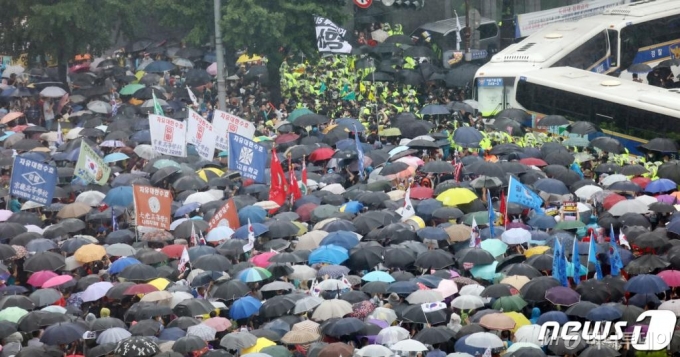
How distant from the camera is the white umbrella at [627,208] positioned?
26.0 meters

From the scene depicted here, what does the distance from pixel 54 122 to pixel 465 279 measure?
17.2m

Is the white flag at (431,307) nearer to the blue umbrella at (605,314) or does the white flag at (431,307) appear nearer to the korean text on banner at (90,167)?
the blue umbrella at (605,314)

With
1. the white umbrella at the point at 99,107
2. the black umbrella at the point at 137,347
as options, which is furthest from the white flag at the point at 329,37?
the black umbrella at the point at 137,347

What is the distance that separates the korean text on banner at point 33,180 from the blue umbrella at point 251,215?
12.2 feet

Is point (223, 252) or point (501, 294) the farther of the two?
point (223, 252)

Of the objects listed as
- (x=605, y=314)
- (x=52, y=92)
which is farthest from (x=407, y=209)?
(x=52, y=92)

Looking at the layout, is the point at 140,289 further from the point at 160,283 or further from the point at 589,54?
the point at 589,54

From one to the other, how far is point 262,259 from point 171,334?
12.8 feet

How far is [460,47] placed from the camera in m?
43.2

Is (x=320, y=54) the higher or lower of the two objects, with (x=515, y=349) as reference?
higher

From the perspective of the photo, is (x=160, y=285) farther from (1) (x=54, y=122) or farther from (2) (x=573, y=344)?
(1) (x=54, y=122)

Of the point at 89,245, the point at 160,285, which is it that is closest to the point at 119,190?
the point at 89,245

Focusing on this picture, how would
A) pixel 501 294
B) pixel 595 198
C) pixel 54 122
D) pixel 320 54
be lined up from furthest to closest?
pixel 320 54 < pixel 54 122 < pixel 595 198 < pixel 501 294

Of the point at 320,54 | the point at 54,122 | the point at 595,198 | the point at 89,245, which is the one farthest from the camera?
the point at 320,54
